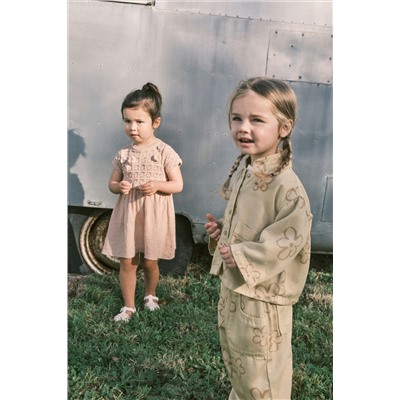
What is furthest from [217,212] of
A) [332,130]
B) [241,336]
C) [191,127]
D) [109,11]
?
[109,11]

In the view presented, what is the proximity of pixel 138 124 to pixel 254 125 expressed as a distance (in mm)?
834

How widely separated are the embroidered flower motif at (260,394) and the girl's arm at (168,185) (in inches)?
43.5

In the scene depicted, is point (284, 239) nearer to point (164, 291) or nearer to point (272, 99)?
point (272, 99)

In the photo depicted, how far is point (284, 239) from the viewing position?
75.7 inches

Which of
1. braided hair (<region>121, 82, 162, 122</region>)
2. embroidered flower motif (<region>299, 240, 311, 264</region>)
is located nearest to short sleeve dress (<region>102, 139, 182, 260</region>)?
braided hair (<region>121, 82, 162, 122</region>)

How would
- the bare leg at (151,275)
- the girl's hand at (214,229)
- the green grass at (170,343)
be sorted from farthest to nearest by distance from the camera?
the bare leg at (151,275) < the green grass at (170,343) < the girl's hand at (214,229)

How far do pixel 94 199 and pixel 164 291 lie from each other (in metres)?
0.66

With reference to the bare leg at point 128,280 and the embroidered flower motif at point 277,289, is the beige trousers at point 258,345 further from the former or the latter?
the bare leg at point 128,280

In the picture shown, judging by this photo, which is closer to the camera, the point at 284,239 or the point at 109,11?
the point at 284,239

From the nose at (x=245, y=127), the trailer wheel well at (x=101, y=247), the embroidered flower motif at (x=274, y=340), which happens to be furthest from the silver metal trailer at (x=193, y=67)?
the embroidered flower motif at (x=274, y=340)

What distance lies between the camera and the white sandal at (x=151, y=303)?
2.91m

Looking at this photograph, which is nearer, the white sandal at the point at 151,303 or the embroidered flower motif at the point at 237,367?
the embroidered flower motif at the point at 237,367

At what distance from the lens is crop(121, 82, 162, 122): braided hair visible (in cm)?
259

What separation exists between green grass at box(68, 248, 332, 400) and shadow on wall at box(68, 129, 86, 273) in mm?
161
